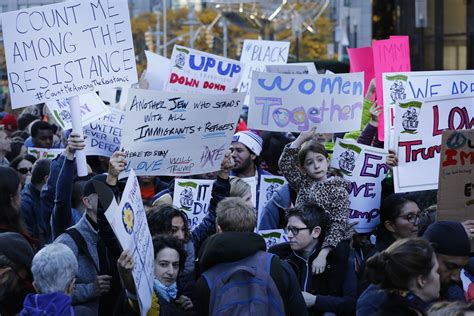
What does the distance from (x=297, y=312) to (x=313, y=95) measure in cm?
354

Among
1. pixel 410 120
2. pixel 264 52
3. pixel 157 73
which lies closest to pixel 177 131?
pixel 410 120

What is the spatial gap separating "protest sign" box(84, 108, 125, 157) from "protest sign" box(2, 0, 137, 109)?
222 cm

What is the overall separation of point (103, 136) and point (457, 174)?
13.8 feet

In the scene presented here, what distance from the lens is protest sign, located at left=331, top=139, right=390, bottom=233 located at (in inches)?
276

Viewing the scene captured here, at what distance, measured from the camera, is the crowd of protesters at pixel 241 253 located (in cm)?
478

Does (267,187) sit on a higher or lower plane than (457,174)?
lower

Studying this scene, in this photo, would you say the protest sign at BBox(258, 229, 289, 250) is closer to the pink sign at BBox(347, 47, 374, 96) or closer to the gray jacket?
the gray jacket

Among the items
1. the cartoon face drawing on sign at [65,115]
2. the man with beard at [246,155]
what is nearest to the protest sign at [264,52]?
the cartoon face drawing on sign at [65,115]

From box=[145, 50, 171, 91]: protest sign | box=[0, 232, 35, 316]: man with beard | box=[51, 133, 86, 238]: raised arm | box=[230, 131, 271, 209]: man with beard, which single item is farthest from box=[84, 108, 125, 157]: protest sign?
box=[0, 232, 35, 316]: man with beard

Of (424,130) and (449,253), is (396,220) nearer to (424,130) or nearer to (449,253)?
(424,130)

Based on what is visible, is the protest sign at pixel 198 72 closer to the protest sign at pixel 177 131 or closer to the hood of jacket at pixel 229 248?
the protest sign at pixel 177 131

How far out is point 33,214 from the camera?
7.88 metres

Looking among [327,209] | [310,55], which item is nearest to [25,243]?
[327,209]

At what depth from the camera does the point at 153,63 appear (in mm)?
12969
